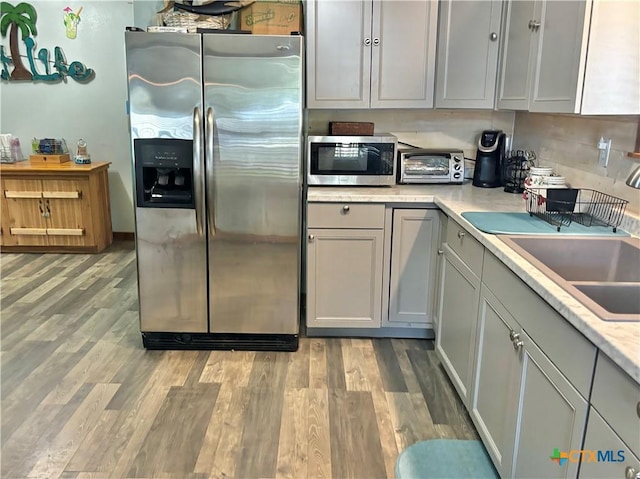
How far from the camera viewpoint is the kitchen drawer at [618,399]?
1071 millimetres

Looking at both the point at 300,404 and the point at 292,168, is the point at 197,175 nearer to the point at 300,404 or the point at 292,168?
the point at 292,168

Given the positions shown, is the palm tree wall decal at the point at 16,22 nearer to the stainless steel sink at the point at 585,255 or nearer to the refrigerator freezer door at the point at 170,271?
the refrigerator freezer door at the point at 170,271

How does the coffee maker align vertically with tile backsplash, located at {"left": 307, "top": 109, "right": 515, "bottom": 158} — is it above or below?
below

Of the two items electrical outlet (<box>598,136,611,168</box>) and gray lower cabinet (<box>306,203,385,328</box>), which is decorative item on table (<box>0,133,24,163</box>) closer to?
gray lower cabinet (<box>306,203,385,328</box>)

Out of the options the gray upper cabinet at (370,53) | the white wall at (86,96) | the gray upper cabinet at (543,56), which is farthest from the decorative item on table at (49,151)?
the gray upper cabinet at (543,56)

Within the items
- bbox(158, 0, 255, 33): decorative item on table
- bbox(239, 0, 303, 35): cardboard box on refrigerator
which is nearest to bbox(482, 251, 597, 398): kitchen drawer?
bbox(239, 0, 303, 35): cardboard box on refrigerator

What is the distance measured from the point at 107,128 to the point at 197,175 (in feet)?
9.19

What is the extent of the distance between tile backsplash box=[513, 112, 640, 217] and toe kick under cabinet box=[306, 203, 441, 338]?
2.33 feet

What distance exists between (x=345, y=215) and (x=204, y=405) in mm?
1224

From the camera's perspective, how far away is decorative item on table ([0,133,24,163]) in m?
4.82

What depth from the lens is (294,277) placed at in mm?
2938

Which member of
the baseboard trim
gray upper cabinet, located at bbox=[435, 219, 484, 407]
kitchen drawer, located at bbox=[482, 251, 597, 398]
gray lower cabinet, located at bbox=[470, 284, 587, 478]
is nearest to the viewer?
kitchen drawer, located at bbox=[482, 251, 597, 398]

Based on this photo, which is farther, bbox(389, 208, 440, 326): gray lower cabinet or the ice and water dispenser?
bbox(389, 208, 440, 326): gray lower cabinet

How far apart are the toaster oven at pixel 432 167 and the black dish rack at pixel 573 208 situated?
32.9 inches
